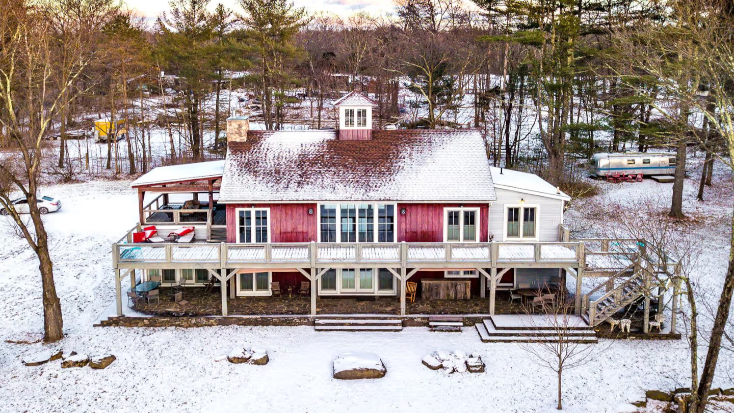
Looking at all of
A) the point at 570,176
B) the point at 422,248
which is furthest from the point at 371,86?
the point at 422,248

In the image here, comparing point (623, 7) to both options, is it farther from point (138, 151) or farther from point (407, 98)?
point (138, 151)

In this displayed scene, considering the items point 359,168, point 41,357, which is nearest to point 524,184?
point 359,168

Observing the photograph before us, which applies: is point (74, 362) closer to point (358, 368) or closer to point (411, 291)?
point (358, 368)

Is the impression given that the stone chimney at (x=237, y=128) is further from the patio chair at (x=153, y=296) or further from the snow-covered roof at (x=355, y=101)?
the patio chair at (x=153, y=296)

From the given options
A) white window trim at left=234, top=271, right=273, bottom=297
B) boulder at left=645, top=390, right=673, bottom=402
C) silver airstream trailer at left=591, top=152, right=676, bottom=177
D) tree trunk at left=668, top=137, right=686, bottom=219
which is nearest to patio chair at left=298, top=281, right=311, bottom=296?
white window trim at left=234, top=271, right=273, bottom=297

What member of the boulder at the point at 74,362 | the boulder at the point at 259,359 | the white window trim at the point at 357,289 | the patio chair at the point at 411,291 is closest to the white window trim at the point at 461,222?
the patio chair at the point at 411,291

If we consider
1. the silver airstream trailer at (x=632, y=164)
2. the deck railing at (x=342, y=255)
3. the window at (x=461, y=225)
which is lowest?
the deck railing at (x=342, y=255)
